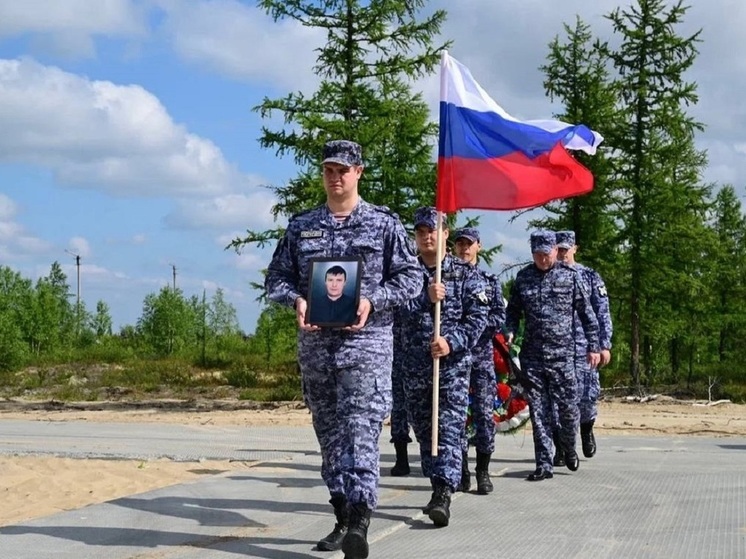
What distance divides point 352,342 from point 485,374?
3.26 meters

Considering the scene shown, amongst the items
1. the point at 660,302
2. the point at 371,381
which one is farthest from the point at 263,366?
the point at 371,381

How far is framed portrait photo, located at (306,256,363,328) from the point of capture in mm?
5977

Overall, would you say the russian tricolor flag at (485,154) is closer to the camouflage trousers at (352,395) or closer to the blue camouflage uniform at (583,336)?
the camouflage trousers at (352,395)

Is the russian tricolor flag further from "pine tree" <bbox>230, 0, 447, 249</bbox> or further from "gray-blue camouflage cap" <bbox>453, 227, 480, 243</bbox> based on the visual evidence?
"pine tree" <bbox>230, 0, 447, 249</bbox>

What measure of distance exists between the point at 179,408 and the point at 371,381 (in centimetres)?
1874

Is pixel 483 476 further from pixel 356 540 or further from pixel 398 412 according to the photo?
pixel 356 540

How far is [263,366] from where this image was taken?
34375 millimetres

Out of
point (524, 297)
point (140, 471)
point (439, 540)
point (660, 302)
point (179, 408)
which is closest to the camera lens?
point (439, 540)

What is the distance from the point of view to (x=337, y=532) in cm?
627

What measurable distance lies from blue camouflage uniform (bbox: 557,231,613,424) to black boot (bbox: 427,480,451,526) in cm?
360

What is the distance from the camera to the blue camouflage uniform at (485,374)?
899 cm

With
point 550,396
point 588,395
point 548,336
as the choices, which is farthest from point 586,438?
point 548,336

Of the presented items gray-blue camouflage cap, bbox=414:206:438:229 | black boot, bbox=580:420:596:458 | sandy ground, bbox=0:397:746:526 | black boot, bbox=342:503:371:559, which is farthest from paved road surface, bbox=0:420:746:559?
gray-blue camouflage cap, bbox=414:206:438:229

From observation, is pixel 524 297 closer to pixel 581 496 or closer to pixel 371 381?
pixel 581 496
